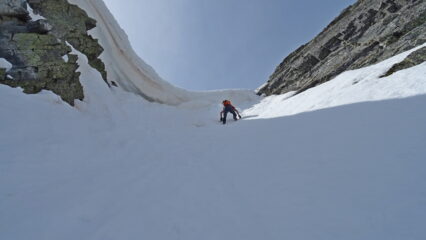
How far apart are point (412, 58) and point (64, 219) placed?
13.9m

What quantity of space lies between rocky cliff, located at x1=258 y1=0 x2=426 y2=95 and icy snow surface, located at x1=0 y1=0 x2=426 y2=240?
282 inches

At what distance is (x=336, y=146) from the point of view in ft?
16.9

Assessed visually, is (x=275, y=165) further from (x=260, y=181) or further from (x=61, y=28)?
(x=61, y=28)

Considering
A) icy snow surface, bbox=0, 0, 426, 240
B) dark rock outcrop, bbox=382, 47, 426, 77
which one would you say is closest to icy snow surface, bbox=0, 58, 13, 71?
icy snow surface, bbox=0, 0, 426, 240

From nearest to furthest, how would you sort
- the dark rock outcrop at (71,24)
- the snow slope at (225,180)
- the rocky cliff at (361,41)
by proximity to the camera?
the snow slope at (225,180), the dark rock outcrop at (71,24), the rocky cliff at (361,41)

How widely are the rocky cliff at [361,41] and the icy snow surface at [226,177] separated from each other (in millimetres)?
7170

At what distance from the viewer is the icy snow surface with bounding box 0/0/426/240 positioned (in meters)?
2.97

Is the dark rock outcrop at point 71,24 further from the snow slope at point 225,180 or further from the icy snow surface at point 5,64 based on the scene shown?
the snow slope at point 225,180

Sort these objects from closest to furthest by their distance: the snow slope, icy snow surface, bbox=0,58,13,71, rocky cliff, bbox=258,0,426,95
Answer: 1. the snow slope
2. icy snow surface, bbox=0,58,13,71
3. rocky cliff, bbox=258,0,426,95

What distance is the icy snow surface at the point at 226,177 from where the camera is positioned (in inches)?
117

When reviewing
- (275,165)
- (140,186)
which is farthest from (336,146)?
(140,186)

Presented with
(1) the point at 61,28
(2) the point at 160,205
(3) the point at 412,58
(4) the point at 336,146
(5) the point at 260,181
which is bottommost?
(2) the point at 160,205

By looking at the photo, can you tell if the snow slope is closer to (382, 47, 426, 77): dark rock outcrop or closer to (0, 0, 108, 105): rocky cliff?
(0, 0, 108, 105): rocky cliff

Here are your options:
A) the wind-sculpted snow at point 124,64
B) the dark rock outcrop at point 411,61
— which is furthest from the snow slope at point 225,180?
the wind-sculpted snow at point 124,64
